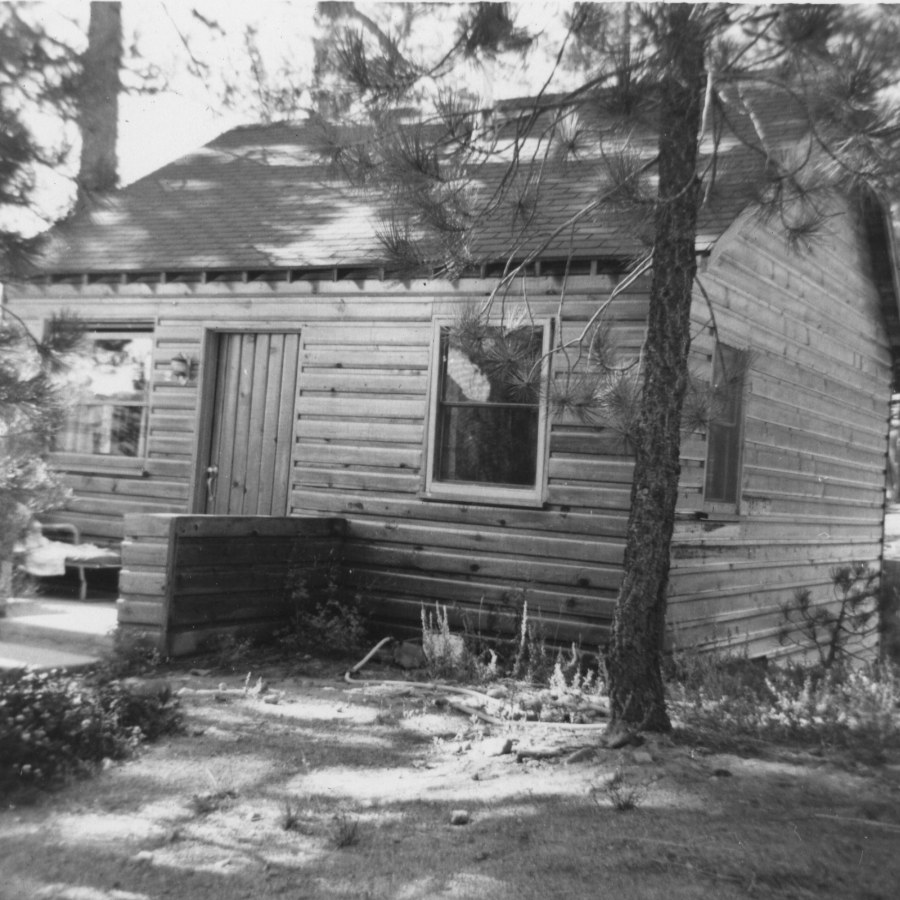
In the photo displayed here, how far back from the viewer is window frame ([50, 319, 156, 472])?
11297mm

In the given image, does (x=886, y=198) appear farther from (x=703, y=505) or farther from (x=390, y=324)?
(x=390, y=324)

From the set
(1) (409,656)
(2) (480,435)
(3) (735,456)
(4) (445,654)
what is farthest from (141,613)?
(3) (735,456)

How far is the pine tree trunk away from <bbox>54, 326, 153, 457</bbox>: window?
6960 mm

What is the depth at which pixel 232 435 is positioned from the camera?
10836 millimetres

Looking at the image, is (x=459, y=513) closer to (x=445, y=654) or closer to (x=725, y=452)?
(x=445, y=654)

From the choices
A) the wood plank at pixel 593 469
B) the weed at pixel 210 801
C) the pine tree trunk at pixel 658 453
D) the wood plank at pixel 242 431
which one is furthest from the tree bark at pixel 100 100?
the wood plank at pixel 242 431

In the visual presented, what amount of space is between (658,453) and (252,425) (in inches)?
227

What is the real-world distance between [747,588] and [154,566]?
19.3 ft

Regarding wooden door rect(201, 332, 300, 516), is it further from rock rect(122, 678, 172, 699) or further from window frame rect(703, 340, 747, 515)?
window frame rect(703, 340, 747, 515)

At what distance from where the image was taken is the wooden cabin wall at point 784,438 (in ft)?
31.3

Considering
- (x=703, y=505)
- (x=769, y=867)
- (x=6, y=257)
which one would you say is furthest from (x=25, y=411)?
(x=703, y=505)

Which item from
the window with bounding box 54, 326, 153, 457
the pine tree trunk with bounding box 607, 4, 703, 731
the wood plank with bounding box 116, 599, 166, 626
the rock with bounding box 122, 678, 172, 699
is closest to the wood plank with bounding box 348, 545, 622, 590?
the wood plank with bounding box 116, 599, 166, 626

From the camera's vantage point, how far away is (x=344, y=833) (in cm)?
449

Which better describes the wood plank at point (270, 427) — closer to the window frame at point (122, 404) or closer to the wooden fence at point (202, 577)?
the wooden fence at point (202, 577)
